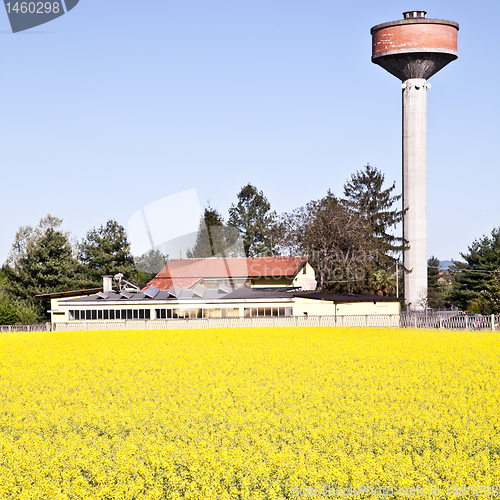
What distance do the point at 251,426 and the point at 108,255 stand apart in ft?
261

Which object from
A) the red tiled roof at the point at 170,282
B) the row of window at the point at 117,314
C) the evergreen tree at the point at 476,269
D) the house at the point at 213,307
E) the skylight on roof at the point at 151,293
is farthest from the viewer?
the evergreen tree at the point at 476,269

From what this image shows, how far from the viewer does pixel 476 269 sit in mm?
91438

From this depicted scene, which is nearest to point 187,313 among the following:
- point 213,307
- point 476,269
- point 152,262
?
point 213,307

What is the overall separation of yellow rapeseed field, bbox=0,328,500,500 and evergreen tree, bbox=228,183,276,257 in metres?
82.5

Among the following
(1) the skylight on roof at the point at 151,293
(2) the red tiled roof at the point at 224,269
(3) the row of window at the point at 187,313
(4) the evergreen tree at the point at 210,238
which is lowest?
(3) the row of window at the point at 187,313

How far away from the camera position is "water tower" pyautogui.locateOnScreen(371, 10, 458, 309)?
2773 inches

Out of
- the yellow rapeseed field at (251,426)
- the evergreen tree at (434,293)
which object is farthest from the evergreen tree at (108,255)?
the yellow rapeseed field at (251,426)

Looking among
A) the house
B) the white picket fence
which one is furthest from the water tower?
the white picket fence

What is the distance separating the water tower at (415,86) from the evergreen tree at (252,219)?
1474 inches

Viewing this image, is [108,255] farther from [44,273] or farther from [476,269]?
[476,269]

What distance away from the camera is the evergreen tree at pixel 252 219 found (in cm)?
10943

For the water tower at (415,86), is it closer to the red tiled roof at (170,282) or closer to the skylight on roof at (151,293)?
the red tiled roof at (170,282)

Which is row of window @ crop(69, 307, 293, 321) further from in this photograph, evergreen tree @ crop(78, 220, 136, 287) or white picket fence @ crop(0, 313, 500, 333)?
evergreen tree @ crop(78, 220, 136, 287)

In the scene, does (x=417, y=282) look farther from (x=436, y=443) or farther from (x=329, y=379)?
(x=436, y=443)
